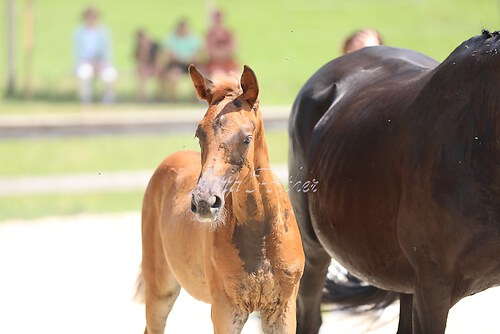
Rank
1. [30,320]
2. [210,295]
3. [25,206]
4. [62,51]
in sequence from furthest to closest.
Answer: [62,51]
[25,206]
[30,320]
[210,295]

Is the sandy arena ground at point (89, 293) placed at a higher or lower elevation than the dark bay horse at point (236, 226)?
lower

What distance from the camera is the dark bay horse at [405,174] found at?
367cm

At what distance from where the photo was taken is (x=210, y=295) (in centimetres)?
376

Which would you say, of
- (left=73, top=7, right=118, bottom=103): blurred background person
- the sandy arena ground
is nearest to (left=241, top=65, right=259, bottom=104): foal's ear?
the sandy arena ground

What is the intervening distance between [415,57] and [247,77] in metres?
1.87

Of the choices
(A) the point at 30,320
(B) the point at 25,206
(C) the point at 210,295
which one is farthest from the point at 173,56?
(C) the point at 210,295

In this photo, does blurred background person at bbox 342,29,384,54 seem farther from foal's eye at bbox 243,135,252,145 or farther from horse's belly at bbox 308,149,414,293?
foal's eye at bbox 243,135,252,145

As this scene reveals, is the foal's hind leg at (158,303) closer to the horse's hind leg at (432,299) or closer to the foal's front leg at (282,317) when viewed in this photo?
the foal's front leg at (282,317)

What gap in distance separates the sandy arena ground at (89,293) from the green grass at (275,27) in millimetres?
10017

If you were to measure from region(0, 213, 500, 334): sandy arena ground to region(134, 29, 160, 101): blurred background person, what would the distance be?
332 inches

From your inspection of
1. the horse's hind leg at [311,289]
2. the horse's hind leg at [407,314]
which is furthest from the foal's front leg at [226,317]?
the horse's hind leg at [407,314]

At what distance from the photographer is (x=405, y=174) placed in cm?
393

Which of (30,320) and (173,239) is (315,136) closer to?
(173,239)

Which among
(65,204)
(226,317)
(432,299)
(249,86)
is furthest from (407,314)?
(65,204)
